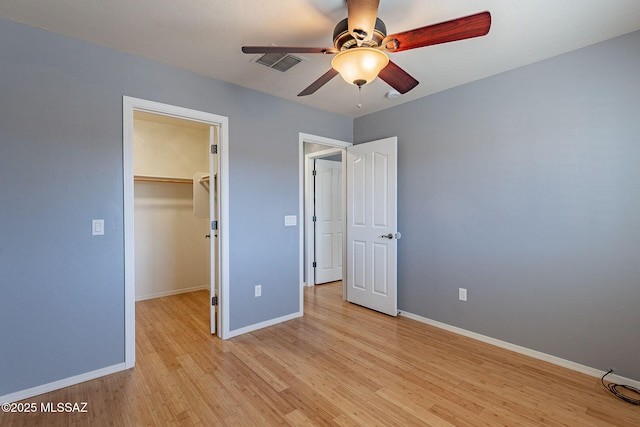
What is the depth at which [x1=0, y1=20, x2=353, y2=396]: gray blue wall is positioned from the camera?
1.99m

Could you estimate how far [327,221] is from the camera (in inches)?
198

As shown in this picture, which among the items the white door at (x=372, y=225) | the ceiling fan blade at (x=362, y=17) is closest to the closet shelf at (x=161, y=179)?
the white door at (x=372, y=225)

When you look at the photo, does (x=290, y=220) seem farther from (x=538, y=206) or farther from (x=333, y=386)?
(x=538, y=206)

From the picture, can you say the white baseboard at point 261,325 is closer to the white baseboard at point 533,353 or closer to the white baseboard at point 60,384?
the white baseboard at point 60,384

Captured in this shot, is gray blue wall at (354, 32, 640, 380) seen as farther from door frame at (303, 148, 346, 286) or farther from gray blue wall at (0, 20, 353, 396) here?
gray blue wall at (0, 20, 353, 396)

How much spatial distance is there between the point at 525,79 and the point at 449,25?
1.67 metres

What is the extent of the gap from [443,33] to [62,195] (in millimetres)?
2660

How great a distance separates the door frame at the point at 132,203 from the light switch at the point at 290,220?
0.71 meters

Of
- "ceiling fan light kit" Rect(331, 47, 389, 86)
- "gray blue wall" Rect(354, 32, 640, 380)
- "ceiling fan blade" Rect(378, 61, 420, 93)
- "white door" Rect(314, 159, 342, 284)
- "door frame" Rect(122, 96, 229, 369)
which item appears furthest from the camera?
"white door" Rect(314, 159, 342, 284)

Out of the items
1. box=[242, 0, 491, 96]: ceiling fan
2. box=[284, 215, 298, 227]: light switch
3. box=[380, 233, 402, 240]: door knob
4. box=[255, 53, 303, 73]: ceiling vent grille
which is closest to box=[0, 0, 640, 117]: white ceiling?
box=[255, 53, 303, 73]: ceiling vent grille

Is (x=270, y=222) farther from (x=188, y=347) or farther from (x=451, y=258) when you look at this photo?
(x=451, y=258)

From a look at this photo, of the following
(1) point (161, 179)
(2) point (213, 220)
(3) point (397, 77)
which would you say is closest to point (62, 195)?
(2) point (213, 220)

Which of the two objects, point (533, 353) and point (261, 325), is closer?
point (533, 353)

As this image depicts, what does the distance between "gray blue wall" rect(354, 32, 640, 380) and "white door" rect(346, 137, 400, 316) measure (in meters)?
0.24
